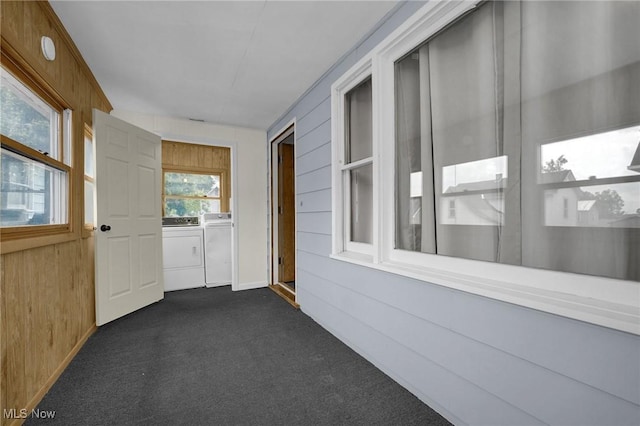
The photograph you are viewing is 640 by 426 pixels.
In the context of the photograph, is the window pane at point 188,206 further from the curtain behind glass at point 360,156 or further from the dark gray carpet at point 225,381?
the curtain behind glass at point 360,156

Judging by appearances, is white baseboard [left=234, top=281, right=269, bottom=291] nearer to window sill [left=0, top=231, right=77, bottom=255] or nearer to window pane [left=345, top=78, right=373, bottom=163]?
window sill [left=0, top=231, right=77, bottom=255]

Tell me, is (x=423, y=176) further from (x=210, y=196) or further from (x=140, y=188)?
(x=210, y=196)

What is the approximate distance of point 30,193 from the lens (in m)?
1.67

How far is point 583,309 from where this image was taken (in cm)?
93

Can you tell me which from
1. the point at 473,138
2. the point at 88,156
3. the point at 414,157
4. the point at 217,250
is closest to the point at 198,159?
the point at 217,250

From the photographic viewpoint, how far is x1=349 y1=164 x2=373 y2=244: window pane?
215 centimetres

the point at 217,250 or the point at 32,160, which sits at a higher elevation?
the point at 32,160

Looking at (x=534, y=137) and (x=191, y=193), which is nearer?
(x=534, y=137)

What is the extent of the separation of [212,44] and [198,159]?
133 inches

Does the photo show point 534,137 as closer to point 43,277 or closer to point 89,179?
point 43,277

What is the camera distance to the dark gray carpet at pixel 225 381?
4.81 feet

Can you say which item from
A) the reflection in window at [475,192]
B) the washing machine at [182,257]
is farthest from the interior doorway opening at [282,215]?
the reflection in window at [475,192]

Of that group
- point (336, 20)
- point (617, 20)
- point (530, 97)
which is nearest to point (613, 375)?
point (530, 97)

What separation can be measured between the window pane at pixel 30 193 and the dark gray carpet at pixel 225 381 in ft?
3.48
